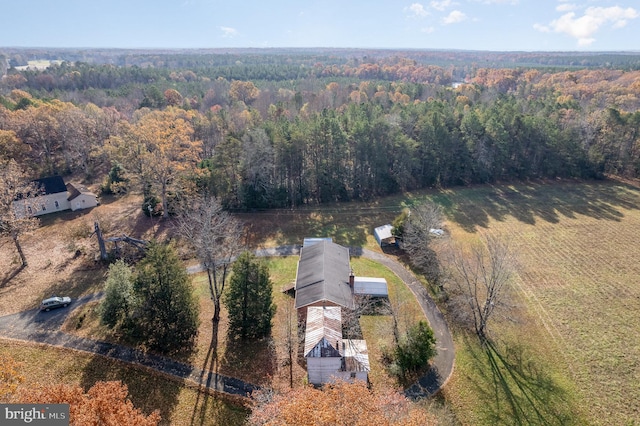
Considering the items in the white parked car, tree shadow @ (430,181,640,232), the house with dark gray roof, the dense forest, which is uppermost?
the dense forest

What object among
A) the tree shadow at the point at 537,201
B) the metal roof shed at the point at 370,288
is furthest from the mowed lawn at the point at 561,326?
the metal roof shed at the point at 370,288

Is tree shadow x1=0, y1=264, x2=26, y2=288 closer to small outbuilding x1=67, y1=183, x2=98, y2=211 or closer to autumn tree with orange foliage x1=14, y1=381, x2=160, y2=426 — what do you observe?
small outbuilding x1=67, y1=183, x2=98, y2=211

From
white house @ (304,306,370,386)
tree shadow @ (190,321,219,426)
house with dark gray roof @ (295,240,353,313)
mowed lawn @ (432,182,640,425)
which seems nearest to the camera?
tree shadow @ (190,321,219,426)

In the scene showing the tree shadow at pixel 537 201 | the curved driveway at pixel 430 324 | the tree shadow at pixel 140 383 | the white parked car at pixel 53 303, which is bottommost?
the tree shadow at pixel 537 201

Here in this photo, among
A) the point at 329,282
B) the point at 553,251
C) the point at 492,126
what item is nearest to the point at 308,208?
the point at 329,282

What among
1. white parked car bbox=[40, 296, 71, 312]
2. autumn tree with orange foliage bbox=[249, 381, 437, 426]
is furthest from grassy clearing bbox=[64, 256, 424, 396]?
autumn tree with orange foliage bbox=[249, 381, 437, 426]

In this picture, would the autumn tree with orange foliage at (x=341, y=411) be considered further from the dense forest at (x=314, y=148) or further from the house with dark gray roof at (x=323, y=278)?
the dense forest at (x=314, y=148)

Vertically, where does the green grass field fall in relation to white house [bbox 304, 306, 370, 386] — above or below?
below

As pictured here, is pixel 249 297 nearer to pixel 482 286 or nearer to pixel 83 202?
pixel 482 286
